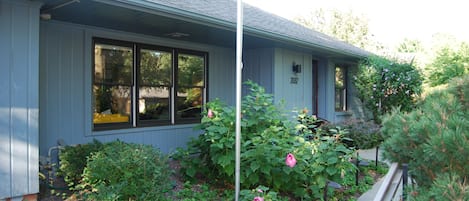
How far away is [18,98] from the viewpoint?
3.80m

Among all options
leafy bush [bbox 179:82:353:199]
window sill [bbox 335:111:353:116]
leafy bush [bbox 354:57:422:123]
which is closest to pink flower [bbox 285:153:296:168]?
leafy bush [bbox 179:82:353:199]

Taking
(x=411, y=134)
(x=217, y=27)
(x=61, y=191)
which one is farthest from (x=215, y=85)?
(x=411, y=134)

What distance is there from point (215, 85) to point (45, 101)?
3324 mm

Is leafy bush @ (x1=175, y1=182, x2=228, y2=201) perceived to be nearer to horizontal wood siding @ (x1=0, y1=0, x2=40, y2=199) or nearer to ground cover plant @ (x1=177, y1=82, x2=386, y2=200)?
ground cover plant @ (x1=177, y1=82, x2=386, y2=200)

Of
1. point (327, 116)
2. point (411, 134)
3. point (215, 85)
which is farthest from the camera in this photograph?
point (327, 116)

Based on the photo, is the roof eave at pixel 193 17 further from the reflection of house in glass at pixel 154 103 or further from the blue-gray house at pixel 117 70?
the reflection of house in glass at pixel 154 103

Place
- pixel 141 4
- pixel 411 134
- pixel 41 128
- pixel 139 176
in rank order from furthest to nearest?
1. pixel 41 128
2. pixel 141 4
3. pixel 139 176
4. pixel 411 134

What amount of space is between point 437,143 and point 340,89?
968 cm

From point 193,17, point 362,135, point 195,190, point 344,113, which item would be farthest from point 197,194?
point 344,113

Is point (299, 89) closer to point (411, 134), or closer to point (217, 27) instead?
point (217, 27)

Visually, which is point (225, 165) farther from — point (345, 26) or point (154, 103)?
point (345, 26)

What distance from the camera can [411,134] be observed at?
220 cm

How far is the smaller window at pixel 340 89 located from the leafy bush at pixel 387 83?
0.63 metres

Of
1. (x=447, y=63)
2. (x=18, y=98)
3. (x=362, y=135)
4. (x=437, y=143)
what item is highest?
(x=447, y=63)
